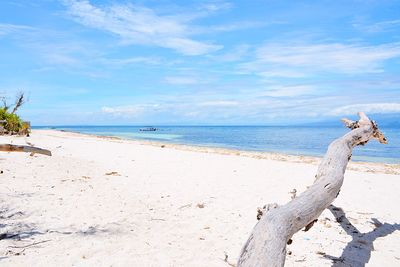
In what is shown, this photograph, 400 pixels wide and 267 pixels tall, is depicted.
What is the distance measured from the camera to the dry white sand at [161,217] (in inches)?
186

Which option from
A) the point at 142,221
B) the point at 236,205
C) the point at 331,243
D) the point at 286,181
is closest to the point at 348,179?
the point at 286,181

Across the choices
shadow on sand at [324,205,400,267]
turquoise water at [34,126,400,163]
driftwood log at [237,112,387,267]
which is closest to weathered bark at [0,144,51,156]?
shadow on sand at [324,205,400,267]

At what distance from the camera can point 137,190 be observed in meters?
8.57

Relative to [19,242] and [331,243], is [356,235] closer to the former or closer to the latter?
[331,243]

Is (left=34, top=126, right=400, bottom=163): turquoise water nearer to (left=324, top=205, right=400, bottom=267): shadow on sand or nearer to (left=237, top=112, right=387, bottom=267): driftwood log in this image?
(left=324, top=205, right=400, bottom=267): shadow on sand

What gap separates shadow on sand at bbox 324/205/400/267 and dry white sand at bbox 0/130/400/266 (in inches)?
0.6

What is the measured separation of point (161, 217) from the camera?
6504 mm

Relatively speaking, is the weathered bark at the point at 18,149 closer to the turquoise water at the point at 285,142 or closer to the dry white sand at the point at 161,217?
the dry white sand at the point at 161,217

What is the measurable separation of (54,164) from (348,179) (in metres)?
8.92

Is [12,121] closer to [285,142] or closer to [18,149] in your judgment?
[18,149]

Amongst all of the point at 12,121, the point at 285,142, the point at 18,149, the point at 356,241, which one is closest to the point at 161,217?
the point at 356,241

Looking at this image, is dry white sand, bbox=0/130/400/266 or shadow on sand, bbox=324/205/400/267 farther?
shadow on sand, bbox=324/205/400/267

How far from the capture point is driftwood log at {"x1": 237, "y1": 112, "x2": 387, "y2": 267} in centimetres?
294

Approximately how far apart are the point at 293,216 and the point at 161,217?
10.7 ft
